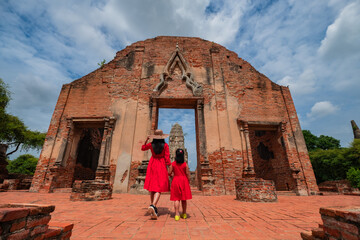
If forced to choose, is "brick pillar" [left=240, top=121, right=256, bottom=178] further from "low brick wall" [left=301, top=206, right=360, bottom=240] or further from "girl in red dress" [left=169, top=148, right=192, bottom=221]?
"low brick wall" [left=301, top=206, right=360, bottom=240]

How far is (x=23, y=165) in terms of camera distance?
3012 centimetres

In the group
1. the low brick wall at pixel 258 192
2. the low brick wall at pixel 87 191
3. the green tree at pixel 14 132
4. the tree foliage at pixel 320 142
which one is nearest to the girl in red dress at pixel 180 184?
the low brick wall at pixel 258 192

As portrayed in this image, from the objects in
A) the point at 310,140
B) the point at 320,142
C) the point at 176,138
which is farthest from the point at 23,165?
the point at 320,142

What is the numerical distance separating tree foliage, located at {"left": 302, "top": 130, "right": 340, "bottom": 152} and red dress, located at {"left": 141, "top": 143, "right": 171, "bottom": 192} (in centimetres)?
3023

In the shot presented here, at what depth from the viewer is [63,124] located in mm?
8812

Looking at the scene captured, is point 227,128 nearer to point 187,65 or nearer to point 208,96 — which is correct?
point 208,96

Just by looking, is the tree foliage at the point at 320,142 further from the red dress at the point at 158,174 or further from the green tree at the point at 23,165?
the green tree at the point at 23,165

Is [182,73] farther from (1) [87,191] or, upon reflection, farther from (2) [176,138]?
(2) [176,138]

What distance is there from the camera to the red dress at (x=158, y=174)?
3.12 m

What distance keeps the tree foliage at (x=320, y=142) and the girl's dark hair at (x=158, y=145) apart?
30.3m

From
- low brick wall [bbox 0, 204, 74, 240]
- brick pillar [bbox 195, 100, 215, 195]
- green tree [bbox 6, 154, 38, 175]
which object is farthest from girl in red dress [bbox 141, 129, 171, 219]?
green tree [bbox 6, 154, 38, 175]

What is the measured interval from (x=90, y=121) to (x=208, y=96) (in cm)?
641

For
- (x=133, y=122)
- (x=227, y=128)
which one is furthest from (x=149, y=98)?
(x=227, y=128)

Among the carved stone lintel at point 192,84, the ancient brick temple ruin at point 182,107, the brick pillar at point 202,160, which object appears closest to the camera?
the brick pillar at point 202,160
